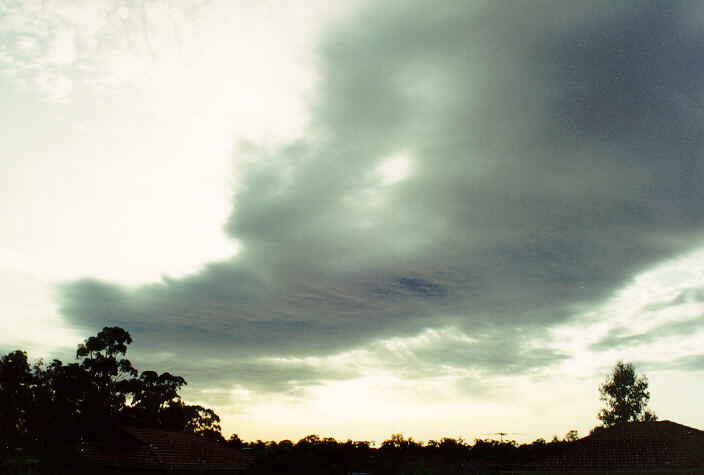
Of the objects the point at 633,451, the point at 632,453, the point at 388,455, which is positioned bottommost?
the point at 388,455

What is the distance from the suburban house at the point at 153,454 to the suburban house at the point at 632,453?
2862 cm

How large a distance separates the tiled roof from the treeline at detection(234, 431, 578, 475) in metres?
3.08

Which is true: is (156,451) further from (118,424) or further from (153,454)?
(118,424)

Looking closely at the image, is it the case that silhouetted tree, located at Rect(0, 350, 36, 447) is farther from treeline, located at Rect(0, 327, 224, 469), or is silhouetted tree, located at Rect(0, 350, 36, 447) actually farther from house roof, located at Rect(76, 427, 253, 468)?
house roof, located at Rect(76, 427, 253, 468)

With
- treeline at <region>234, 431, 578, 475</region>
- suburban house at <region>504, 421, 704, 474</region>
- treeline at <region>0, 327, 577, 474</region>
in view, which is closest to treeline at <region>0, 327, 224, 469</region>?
treeline at <region>0, 327, 577, 474</region>

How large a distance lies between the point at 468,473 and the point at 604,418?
22911 mm

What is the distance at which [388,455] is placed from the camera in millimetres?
81000

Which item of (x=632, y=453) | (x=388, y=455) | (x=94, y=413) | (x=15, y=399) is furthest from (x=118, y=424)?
(x=632, y=453)

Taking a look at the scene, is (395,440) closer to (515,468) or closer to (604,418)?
(604,418)

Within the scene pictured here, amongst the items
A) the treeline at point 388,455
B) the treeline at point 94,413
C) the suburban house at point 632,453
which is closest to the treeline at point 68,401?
the treeline at point 94,413

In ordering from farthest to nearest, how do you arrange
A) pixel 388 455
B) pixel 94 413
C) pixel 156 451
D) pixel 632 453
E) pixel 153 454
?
pixel 388 455
pixel 94 413
pixel 156 451
pixel 153 454
pixel 632 453

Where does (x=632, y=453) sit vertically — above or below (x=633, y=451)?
below

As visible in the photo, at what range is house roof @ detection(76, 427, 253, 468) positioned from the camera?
44969 millimetres

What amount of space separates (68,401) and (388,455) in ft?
156
